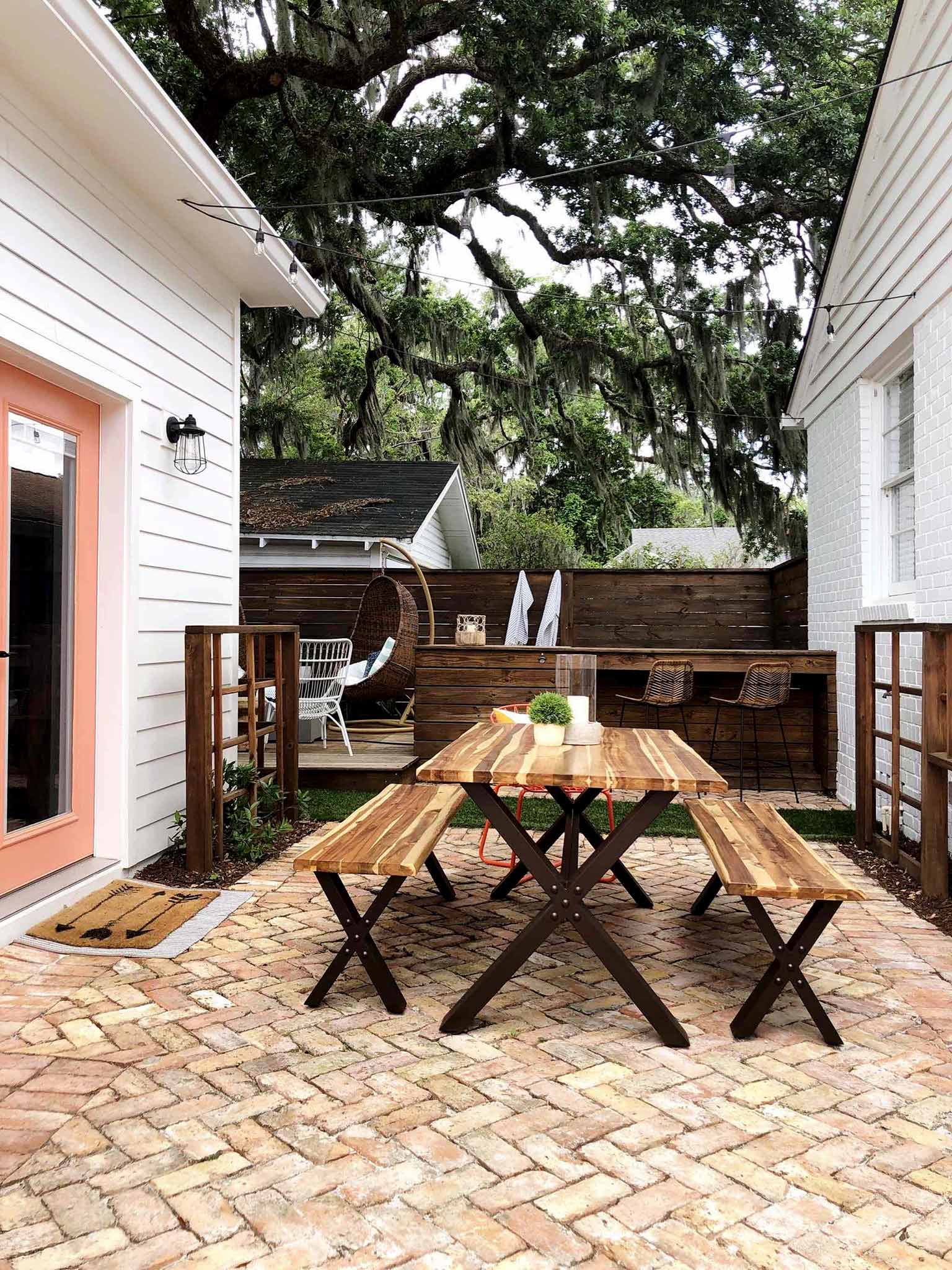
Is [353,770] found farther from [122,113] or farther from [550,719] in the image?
[122,113]

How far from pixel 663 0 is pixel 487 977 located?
9249 mm

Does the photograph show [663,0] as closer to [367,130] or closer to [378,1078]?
[367,130]

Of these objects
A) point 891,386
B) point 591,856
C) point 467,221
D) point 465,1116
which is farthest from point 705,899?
point 467,221

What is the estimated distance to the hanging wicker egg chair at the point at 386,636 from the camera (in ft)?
26.5

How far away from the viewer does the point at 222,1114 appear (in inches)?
85.7

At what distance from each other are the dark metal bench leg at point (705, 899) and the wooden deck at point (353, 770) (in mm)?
2641

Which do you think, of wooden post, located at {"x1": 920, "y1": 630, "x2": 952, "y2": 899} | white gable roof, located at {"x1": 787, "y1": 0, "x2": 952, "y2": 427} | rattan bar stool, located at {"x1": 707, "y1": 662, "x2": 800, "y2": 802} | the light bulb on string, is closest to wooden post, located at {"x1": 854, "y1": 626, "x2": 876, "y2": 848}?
wooden post, located at {"x1": 920, "y1": 630, "x2": 952, "y2": 899}

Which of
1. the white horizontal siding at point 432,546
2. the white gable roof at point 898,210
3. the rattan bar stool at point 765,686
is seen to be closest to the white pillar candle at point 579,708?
the white gable roof at point 898,210

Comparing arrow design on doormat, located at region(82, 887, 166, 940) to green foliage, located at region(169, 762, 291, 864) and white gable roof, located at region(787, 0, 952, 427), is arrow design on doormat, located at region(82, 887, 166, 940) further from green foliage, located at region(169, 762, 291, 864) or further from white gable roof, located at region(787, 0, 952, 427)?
white gable roof, located at region(787, 0, 952, 427)

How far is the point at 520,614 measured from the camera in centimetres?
997

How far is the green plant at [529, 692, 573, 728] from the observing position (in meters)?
3.24

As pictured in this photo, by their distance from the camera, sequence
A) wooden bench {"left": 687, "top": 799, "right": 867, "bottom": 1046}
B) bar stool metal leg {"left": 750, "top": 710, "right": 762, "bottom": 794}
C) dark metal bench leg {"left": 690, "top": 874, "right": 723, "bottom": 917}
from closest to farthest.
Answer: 1. wooden bench {"left": 687, "top": 799, "right": 867, "bottom": 1046}
2. dark metal bench leg {"left": 690, "top": 874, "right": 723, "bottom": 917}
3. bar stool metal leg {"left": 750, "top": 710, "right": 762, "bottom": 794}

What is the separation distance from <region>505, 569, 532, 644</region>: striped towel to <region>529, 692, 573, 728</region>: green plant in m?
6.50

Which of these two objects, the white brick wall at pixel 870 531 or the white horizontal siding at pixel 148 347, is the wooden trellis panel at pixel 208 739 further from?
the white brick wall at pixel 870 531
